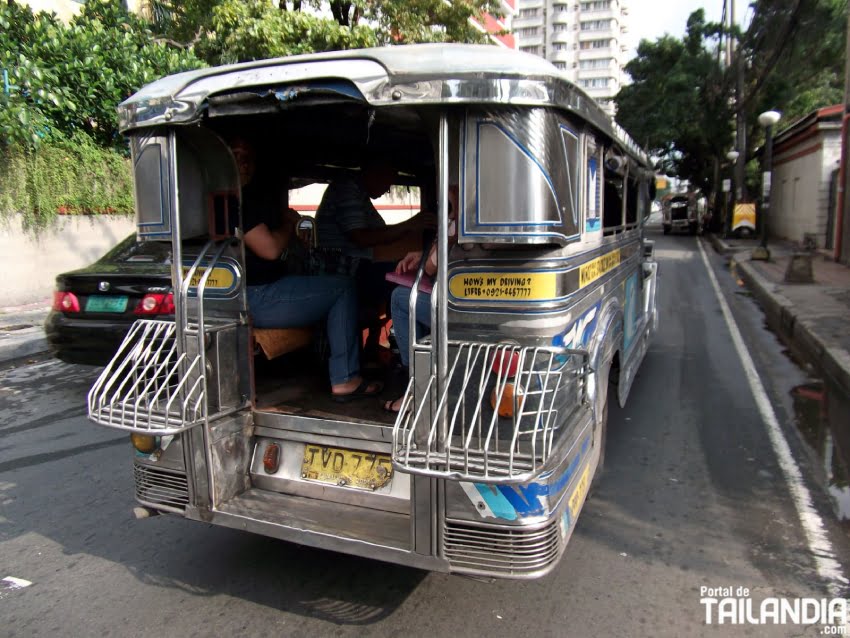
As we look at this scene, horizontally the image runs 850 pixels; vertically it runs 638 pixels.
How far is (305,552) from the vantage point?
3.70m

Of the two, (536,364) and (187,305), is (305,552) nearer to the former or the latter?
(187,305)

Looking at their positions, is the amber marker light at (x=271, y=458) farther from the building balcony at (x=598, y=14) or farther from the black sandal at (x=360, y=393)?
the building balcony at (x=598, y=14)

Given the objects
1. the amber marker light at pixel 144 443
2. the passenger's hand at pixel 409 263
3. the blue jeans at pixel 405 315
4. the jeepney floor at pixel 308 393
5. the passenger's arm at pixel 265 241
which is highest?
the passenger's arm at pixel 265 241

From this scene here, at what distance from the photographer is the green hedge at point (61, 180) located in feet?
37.4

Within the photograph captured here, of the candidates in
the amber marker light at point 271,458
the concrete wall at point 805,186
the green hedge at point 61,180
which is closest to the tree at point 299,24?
the green hedge at point 61,180

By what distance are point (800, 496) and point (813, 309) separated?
24.5ft

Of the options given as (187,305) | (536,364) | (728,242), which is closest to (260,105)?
(187,305)

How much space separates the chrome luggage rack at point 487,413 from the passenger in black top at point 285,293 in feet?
3.70

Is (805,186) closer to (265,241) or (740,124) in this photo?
(740,124)

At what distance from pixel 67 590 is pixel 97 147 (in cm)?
1133

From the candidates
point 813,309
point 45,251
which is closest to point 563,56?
point 813,309

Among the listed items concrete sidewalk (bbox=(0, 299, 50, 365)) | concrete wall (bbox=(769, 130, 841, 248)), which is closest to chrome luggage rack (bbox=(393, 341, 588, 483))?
concrete sidewalk (bbox=(0, 299, 50, 365))

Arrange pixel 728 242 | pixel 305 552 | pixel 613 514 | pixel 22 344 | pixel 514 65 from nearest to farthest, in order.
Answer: pixel 514 65, pixel 305 552, pixel 613 514, pixel 22 344, pixel 728 242

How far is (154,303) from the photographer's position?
20.2 feet
